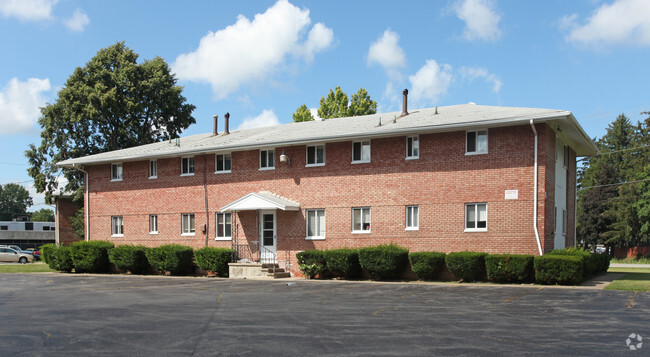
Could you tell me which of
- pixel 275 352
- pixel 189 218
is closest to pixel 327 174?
pixel 189 218

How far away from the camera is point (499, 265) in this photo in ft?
64.3

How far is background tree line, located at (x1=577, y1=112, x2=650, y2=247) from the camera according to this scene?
62.0 meters

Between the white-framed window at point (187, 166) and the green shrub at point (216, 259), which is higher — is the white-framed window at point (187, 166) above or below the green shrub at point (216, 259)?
above

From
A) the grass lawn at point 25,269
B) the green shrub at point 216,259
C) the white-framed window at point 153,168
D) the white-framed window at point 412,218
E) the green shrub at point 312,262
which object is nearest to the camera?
the white-framed window at point 412,218

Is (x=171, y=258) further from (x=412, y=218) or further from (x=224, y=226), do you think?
(x=412, y=218)

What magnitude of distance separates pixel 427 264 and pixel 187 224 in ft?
43.0

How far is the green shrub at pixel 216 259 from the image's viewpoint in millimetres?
25688

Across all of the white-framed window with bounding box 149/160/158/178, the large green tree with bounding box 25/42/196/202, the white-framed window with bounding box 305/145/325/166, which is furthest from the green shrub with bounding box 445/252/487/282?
the large green tree with bounding box 25/42/196/202

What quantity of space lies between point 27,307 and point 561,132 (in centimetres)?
2005

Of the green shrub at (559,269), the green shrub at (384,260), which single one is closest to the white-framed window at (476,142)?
the green shrub at (384,260)

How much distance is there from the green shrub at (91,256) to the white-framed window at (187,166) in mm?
5203

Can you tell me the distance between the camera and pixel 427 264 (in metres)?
20.9

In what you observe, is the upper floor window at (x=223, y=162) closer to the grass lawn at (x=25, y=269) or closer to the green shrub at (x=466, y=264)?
the green shrub at (x=466, y=264)

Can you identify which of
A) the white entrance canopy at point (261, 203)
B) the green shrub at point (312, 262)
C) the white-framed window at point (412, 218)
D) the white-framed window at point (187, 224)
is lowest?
the green shrub at point (312, 262)
